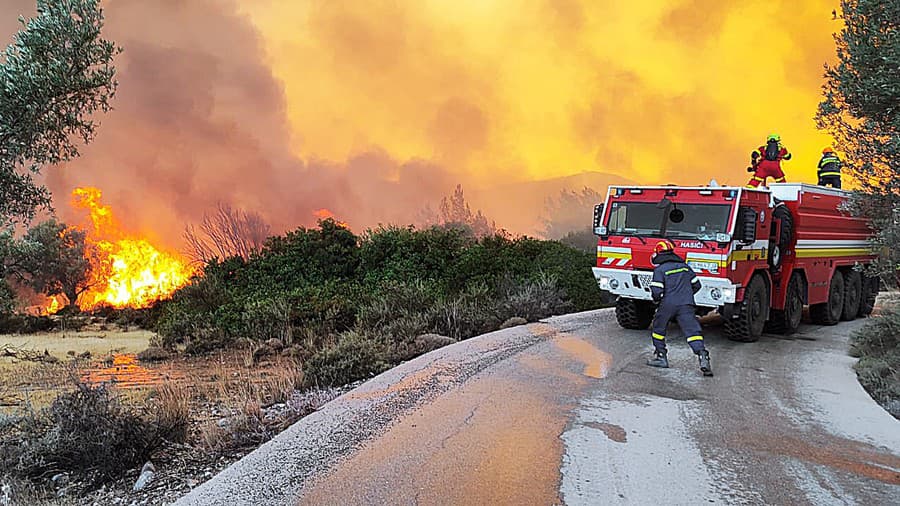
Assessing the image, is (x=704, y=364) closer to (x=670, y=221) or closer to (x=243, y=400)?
(x=670, y=221)

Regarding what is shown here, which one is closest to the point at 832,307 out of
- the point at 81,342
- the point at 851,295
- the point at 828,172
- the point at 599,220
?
the point at 851,295

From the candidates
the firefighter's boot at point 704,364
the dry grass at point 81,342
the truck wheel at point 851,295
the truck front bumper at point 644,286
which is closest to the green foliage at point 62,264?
the dry grass at point 81,342

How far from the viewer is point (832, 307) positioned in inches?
525

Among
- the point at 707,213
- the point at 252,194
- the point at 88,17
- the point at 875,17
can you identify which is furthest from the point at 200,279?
the point at 252,194

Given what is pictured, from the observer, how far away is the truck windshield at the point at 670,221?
9.99m

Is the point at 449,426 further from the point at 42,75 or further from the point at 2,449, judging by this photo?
the point at 42,75

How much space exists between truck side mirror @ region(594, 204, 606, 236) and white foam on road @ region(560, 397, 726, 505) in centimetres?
436

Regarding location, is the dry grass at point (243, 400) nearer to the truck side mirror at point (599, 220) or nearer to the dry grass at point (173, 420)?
the dry grass at point (173, 420)

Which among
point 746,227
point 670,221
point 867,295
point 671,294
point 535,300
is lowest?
point 867,295

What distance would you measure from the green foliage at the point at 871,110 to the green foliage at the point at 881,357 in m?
0.90

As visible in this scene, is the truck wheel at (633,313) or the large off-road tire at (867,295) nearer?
the truck wheel at (633,313)

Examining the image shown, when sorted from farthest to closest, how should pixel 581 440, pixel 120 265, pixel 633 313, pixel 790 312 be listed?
pixel 120 265, pixel 790 312, pixel 633 313, pixel 581 440

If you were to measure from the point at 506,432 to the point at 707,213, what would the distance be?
19.3ft

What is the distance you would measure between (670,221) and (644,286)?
3.61ft
